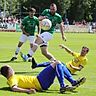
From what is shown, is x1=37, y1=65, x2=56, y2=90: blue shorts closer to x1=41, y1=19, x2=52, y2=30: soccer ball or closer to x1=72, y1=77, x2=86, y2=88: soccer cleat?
x1=72, y1=77, x2=86, y2=88: soccer cleat

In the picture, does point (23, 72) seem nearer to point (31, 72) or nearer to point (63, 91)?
point (31, 72)

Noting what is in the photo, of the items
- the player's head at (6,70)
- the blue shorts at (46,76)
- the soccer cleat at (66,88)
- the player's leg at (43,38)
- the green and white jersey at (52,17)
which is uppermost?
the green and white jersey at (52,17)

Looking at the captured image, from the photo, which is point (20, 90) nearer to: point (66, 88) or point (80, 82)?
point (66, 88)

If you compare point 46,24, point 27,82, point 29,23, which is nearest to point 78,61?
point 46,24

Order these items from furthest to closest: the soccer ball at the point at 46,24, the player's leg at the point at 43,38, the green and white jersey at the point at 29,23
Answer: the green and white jersey at the point at 29,23 → the player's leg at the point at 43,38 → the soccer ball at the point at 46,24

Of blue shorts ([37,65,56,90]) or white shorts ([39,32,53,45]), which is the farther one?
white shorts ([39,32,53,45])

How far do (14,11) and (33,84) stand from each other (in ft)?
303

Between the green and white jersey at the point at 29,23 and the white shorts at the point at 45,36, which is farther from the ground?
the green and white jersey at the point at 29,23

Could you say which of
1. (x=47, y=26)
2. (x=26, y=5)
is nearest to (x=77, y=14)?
(x=26, y=5)

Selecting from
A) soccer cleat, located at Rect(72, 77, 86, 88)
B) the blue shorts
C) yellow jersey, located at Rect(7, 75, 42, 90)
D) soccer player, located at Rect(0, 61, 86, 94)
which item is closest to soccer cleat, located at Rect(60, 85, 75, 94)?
soccer player, located at Rect(0, 61, 86, 94)

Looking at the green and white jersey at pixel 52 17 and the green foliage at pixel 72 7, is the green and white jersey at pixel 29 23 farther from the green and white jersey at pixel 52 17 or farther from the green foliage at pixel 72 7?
the green foliage at pixel 72 7

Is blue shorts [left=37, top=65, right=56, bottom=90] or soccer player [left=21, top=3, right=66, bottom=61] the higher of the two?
soccer player [left=21, top=3, right=66, bottom=61]

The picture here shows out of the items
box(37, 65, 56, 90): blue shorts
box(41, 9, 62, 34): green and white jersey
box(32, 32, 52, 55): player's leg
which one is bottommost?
box(37, 65, 56, 90): blue shorts

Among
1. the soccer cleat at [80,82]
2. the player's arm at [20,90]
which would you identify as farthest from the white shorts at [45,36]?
the player's arm at [20,90]
